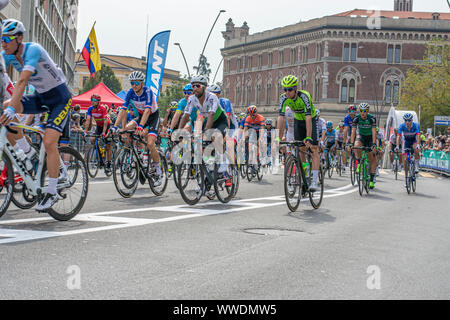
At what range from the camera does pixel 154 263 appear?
545 centimetres

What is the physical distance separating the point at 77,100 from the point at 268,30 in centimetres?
6749

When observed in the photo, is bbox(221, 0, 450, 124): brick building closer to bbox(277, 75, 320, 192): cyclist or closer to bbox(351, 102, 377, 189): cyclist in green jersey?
bbox(351, 102, 377, 189): cyclist in green jersey

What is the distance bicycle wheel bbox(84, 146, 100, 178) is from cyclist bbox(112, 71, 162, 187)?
3980 millimetres

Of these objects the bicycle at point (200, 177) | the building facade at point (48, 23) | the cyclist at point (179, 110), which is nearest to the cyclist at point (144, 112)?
the cyclist at point (179, 110)

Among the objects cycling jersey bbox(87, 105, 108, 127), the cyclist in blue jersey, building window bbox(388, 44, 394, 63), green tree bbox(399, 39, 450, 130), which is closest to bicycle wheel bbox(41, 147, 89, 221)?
the cyclist in blue jersey

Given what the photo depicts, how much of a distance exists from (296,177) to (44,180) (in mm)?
4250

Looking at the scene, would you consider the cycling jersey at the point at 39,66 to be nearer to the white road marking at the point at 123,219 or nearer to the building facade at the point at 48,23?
the white road marking at the point at 123,219

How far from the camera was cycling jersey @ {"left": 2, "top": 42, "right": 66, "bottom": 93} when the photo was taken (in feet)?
22.8

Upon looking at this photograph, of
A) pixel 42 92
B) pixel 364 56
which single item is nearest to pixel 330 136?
pixel 42 92

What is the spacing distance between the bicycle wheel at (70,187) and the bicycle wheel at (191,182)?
2181 mm

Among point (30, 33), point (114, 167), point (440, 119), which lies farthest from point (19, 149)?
point (440, 119)

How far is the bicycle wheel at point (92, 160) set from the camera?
1565 centimetres

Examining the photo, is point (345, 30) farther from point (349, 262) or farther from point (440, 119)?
point (349, 262)

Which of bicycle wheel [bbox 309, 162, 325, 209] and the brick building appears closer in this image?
bicycle wheel [bbox 309, 162, 325, 209]
